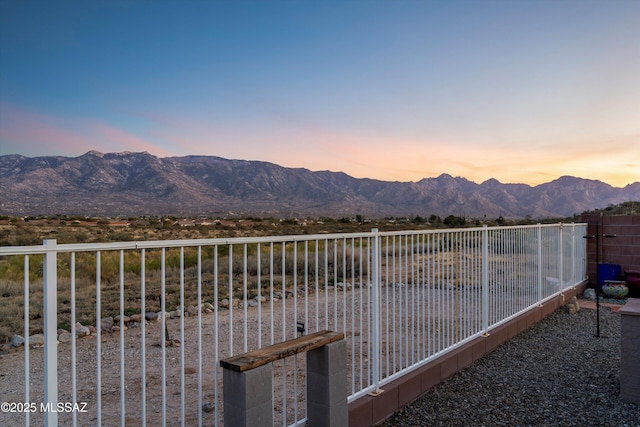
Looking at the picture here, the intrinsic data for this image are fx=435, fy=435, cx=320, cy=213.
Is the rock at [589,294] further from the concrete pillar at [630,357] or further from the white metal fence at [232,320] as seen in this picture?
the concrete pillar at [630,357]

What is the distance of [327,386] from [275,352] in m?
0.61

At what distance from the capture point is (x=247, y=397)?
2.33m

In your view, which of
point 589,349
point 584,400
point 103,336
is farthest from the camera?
point 103,336

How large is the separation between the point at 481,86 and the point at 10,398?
14997mm

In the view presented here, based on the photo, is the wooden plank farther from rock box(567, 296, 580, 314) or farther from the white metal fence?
rock box(567, 296, 580, 314)

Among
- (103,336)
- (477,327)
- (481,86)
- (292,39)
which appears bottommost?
(103,336)

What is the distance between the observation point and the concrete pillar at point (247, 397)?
7.64 feet

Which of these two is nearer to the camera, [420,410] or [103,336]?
[420,410]

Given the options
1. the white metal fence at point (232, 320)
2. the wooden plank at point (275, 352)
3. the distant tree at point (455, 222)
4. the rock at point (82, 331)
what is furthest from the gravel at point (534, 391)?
the distant tree at point (455, 222)

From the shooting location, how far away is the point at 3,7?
3519 cm

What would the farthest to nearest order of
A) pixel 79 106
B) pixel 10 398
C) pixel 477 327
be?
1. pixel 79 106
2. pixel 477 327
3. pixel 10 398

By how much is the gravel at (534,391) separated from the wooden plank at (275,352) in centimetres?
142

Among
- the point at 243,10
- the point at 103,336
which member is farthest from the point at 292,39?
the point at 103,336

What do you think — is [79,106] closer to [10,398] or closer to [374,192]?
[10,398]
